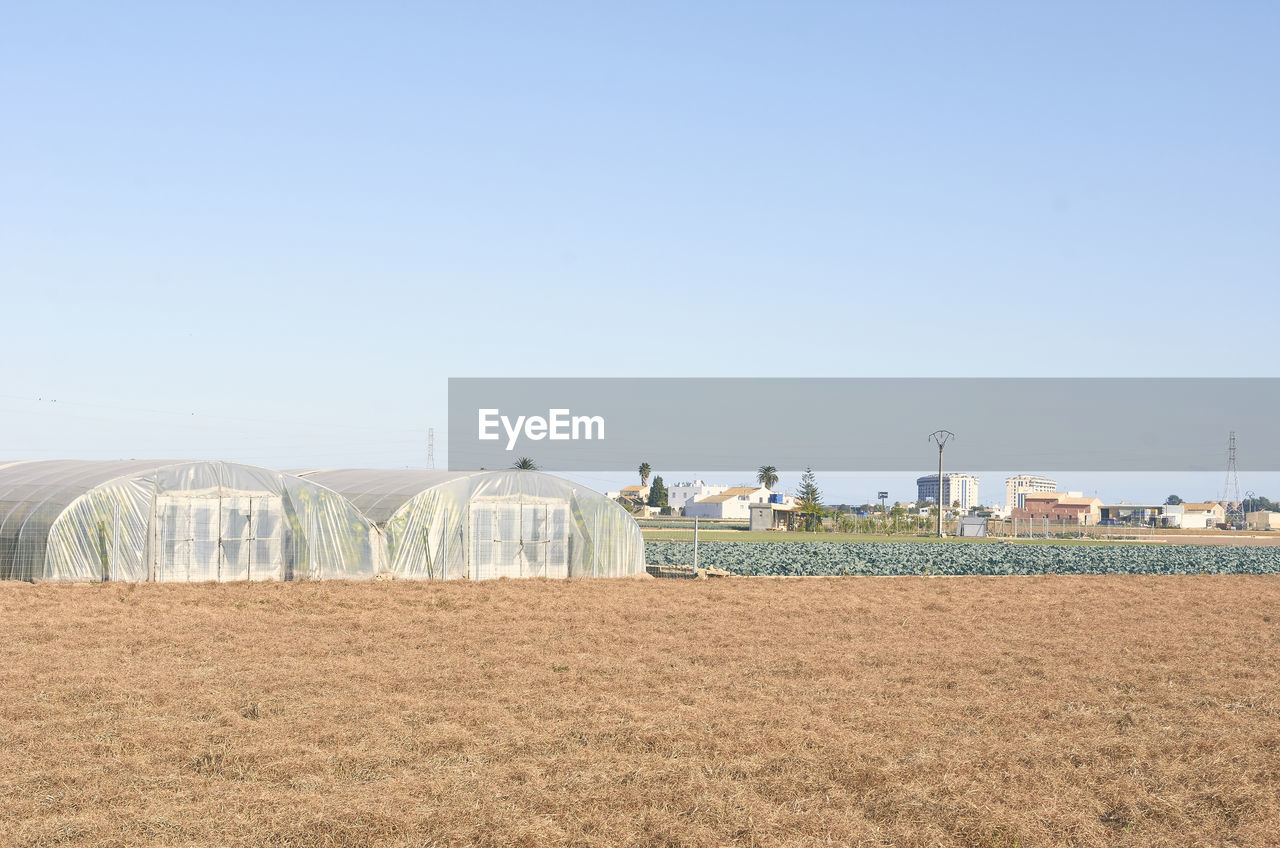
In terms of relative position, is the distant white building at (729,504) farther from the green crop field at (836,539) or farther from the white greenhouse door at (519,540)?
the white greenhouse door at (519,540)

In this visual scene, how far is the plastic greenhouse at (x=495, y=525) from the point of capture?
3331cm

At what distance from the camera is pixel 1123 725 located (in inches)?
507

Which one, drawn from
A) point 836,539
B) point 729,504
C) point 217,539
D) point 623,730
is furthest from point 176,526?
point 729,504

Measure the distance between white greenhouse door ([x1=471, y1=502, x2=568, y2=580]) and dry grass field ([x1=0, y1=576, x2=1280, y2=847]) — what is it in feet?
34.0

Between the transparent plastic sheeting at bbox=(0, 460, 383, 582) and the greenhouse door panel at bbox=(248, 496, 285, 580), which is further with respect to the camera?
the greenhouse door panel at bbox=(248, 496, 285, 580)

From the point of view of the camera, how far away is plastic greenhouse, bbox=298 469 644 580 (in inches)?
1312

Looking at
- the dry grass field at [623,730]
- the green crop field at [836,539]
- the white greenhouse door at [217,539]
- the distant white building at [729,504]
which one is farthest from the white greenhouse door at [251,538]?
the distant white building at [729,504]

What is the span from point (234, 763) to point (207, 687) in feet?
13.9

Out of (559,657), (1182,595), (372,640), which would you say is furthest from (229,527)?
(1182,595)

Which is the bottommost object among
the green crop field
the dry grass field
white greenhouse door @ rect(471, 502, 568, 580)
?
the green crop field

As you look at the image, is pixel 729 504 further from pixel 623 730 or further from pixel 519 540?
pixel 623 730

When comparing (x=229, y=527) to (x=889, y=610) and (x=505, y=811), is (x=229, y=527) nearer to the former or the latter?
(x=889, y=610)

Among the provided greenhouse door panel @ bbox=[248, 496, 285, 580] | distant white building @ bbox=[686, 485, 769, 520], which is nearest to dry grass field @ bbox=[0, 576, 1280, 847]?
→ greenhouse door panel @ bbox=[248, 496, 285, 580]

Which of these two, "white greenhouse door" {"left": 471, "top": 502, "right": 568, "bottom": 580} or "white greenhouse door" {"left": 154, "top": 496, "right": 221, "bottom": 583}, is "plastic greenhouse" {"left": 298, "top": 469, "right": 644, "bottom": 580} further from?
"white greenhouse door" {"left": 154, "top": 496, "right": 221, "bottom": 583}
